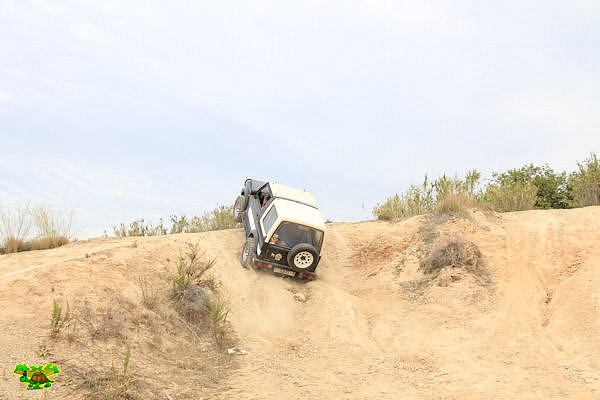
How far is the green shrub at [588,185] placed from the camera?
14.8 m

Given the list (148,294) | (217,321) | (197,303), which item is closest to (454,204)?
(217,321)

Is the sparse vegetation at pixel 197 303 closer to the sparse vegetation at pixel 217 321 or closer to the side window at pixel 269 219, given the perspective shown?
the sparse vegetation at pixel 217 321

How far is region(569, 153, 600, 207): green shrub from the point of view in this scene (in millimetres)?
14844

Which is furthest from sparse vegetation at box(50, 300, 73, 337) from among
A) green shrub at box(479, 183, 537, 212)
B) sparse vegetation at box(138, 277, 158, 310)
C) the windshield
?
green shrub at box(479, 183, 537, 212)

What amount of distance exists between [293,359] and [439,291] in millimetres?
4185

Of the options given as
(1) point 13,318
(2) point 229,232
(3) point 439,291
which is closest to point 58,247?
(2) point 229,232

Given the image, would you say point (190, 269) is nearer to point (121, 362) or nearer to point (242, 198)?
point (121, 362)

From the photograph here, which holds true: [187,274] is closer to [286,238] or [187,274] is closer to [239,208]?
[286,238]

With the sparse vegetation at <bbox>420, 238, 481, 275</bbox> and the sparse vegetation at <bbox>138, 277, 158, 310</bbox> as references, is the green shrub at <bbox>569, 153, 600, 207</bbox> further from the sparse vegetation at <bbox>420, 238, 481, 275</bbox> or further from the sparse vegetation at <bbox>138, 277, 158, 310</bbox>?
the sparse vegetation at <bbox>138, 277, 158, 310</bbox>

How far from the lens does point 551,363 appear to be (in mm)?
7793

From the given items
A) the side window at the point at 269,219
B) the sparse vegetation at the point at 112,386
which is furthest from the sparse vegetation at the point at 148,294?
the side window at the point at 269,219

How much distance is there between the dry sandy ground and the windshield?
1.01 meters

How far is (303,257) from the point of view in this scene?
36.8ft

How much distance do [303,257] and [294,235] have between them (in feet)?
1.95
